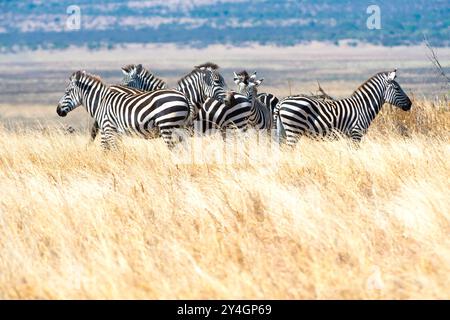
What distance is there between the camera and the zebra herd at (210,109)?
11.2 meters

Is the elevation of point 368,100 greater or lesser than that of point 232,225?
greater

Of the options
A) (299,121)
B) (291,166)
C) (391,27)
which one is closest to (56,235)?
(291,166)

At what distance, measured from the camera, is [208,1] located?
513 feet

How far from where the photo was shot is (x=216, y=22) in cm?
13562

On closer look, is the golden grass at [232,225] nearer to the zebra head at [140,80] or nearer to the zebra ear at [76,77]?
the zebra ear at [76,77]

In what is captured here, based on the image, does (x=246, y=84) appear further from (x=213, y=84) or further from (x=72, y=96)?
(x=72, y=96)

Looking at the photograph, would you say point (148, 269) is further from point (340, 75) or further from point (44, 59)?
point (44, 59)

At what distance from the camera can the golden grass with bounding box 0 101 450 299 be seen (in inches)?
235

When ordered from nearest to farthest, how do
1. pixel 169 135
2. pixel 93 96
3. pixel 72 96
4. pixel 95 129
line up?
pixel 169 135
pixel 93 96
pixel 72 96
pixel 95 129

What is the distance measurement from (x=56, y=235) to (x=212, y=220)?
1119mm

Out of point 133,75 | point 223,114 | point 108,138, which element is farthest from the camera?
point 133,75

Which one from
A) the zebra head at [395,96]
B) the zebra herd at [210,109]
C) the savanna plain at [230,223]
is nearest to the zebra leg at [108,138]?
the zebra herd at [210,109]

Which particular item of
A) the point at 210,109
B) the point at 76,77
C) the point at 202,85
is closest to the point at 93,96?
the point at 76,77

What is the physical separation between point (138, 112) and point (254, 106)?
6.76ft
